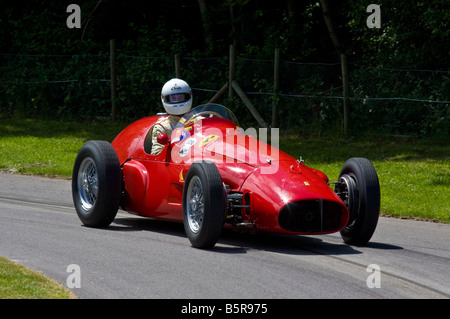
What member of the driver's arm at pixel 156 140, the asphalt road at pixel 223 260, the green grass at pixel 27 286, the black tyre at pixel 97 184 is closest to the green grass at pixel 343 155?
the asphalt road at pixel 223 260

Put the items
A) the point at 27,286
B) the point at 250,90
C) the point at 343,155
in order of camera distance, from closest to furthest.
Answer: the point at 27,286, the point at 343,155, the point at 250,90

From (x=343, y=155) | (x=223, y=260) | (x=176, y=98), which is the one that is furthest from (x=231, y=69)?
(x=223, y=260)

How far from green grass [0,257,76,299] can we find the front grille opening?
246 cm

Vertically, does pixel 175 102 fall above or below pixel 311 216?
above

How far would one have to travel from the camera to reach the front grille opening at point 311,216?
855 centimetres

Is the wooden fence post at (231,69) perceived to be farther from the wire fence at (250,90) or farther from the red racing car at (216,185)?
the red racing car at (216,185)

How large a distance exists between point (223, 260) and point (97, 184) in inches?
97.1

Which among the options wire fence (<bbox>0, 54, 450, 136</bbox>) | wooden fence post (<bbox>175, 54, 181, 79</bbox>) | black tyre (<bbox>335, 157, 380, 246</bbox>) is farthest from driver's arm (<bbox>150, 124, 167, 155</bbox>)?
wooden fence post (<bbox>175, 54, 181, 79</bbox>)

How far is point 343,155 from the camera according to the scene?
17.3m

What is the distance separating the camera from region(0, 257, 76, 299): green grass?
264 inches

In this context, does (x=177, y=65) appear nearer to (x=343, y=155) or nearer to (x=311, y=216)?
(x=343, y=155)

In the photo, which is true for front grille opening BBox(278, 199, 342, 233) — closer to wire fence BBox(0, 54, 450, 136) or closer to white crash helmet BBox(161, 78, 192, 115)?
white crash helmet BBox(161, 78, 192, 115)

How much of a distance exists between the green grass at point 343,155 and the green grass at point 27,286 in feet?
20.1
